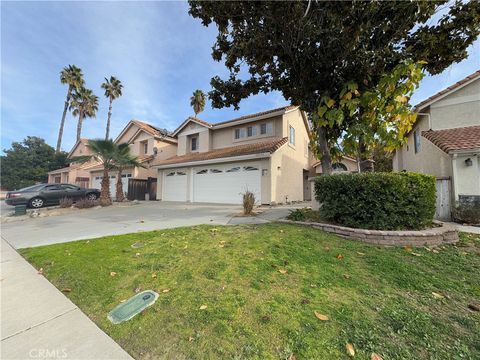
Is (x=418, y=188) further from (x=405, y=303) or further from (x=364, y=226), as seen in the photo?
(x=405, y=303)

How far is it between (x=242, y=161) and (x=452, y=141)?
1029cm

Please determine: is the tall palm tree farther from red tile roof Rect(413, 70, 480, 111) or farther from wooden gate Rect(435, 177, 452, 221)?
wooden gate Rect(435, 177, 452, 221)

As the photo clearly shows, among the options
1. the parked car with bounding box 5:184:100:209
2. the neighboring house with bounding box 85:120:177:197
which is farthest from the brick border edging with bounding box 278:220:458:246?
the neighboring house with bounding box 85:120:177:197

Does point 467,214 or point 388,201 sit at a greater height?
point 388,201

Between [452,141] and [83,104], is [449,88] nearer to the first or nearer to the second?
[452,141]

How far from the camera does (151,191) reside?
813 inches

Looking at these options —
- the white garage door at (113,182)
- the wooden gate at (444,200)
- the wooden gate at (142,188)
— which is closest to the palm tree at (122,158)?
the wooden gate at (142,188)

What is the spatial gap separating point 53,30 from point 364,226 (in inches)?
579

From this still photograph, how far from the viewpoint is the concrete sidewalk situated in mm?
2143

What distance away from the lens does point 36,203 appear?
47.3 feet

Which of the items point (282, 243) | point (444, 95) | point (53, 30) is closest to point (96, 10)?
point (53, 30)

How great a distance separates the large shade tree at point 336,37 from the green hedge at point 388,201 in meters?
2.61

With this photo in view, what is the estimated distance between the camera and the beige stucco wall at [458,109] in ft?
34.4

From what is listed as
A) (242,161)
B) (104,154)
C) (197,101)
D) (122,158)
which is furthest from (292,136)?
(197,101)
